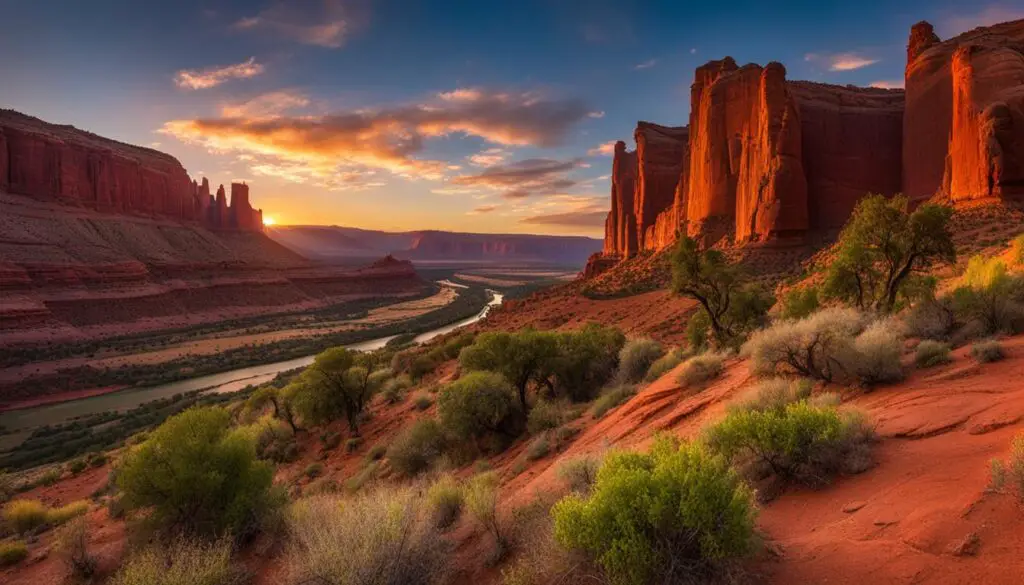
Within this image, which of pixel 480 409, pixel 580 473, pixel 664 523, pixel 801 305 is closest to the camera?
pixel 664 523

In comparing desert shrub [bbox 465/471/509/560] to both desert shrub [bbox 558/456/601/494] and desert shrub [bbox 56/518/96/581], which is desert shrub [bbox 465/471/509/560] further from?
desert shrub [bbox 56/518/96/581]

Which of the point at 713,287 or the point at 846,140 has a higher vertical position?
the point at 846,140

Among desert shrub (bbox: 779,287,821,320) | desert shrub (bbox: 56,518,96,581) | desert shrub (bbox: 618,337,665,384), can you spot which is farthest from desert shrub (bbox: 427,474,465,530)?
desert shrub (bbox: 779,287,821,320)

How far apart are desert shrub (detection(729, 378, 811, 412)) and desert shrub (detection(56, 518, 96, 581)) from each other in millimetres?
12281

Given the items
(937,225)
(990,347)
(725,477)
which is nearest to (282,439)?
(725,477)

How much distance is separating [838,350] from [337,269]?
115m

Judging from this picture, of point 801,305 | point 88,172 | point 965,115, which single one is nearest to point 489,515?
point 801,305

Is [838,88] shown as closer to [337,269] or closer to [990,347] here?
[990,347]

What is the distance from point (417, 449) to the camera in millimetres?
13625

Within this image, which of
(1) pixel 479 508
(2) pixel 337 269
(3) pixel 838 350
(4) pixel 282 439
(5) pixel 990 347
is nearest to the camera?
(1) pixel 479 508

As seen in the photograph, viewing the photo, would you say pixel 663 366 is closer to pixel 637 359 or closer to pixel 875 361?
pixel 637 359

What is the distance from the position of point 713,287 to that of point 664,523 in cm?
1416

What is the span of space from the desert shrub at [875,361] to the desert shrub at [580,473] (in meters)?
4.56

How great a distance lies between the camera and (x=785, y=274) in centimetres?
3169
